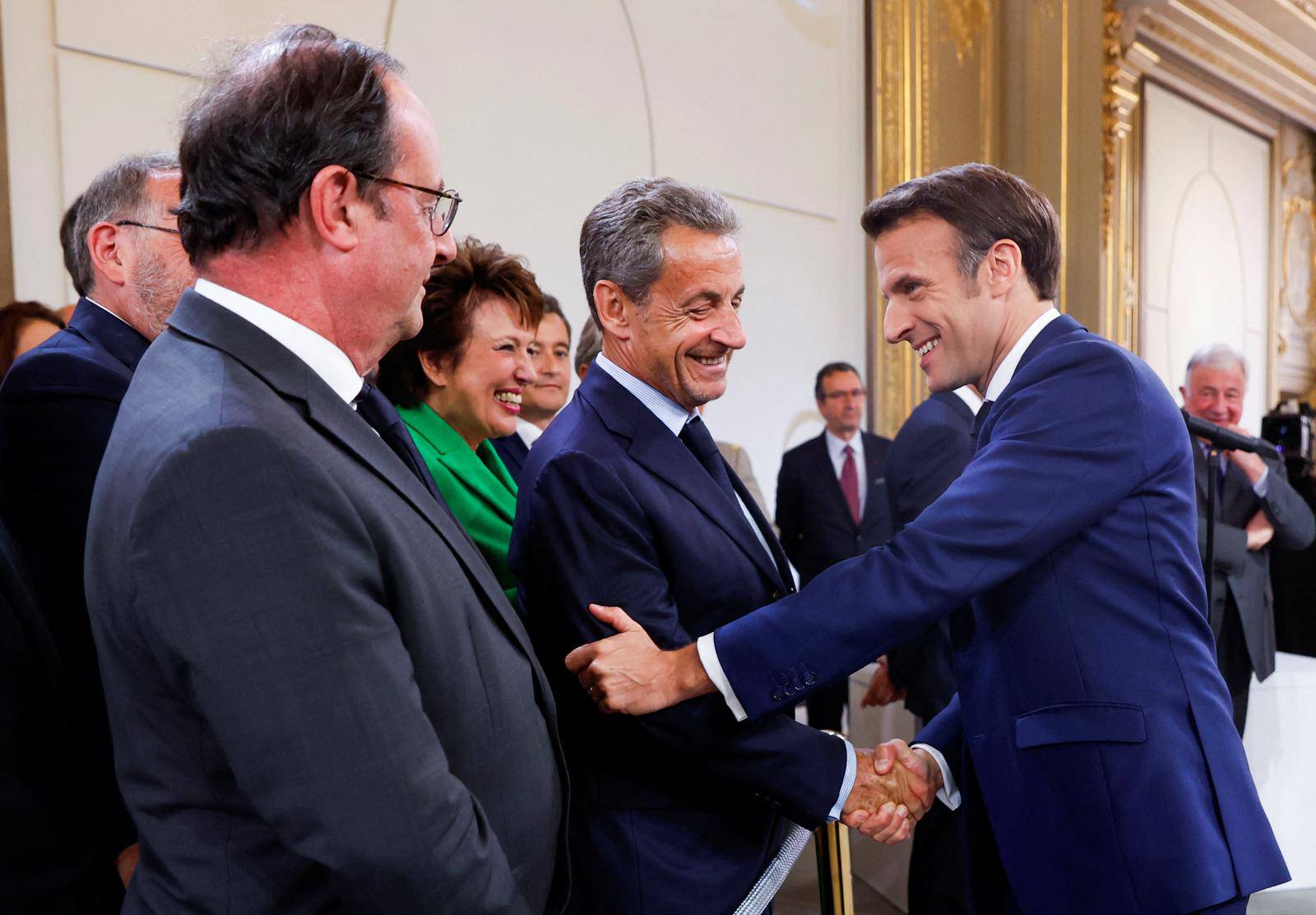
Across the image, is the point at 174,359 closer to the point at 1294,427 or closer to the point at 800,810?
the point at 800,810

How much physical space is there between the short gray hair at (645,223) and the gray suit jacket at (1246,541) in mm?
2294

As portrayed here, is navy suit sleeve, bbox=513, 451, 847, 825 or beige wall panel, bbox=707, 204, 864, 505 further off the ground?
beige wall panel, bbox=707, 204, 864, 505

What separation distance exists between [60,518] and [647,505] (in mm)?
771

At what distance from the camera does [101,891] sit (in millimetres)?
1362

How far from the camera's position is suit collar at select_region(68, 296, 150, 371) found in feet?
5.37

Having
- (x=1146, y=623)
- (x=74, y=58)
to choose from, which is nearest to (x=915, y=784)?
(x=1146, y=623)

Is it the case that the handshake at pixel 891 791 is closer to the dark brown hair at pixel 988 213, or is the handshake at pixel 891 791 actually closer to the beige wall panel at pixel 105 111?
the dark brown hair at pixel 988 213

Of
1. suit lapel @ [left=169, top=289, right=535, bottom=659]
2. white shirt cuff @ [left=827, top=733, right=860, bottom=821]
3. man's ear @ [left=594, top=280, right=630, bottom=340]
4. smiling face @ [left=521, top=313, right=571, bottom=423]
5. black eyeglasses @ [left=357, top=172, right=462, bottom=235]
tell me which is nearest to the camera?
suit lapel @ [left=169, top=289, right=535, bottom=659]

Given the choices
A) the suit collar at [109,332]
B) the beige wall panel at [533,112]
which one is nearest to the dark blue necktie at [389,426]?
the suit collar at [109,332]

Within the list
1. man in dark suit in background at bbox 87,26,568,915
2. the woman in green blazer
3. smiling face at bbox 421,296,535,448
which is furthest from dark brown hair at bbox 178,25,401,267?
smiling face at bbox 421,296,535,448

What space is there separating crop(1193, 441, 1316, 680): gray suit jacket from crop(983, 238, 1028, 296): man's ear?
193 cm

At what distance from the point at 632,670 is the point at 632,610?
0.08 metres

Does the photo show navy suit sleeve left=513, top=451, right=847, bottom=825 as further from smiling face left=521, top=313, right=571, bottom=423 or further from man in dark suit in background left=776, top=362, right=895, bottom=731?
man in dark suit in background left=776, top=362, right=895, bottom=731

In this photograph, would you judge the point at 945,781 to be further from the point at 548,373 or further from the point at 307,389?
the point at 548,373
